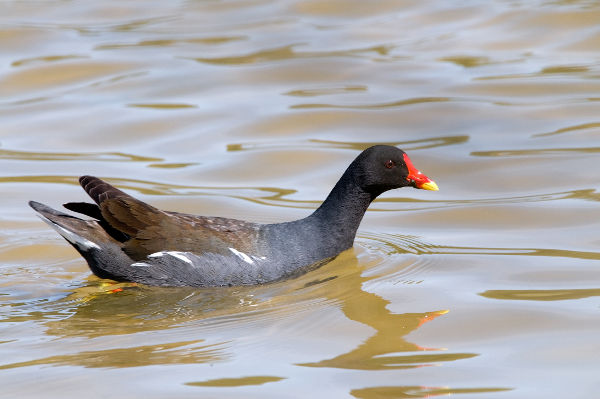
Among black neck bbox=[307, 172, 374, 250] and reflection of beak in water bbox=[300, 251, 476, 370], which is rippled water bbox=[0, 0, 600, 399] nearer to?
reflection of beak in water bbox=[300, 251, 476, 370]

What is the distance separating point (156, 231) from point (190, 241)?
0.74 feet

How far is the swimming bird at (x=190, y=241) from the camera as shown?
21.1 feet

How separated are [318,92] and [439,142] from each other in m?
1.98

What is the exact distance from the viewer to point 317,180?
8883mm

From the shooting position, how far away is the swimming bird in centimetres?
642

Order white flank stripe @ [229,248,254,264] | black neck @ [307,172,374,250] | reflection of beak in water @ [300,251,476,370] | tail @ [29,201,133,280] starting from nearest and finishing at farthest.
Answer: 1. reflection of beak in water @ [300,251,476,370]
2. white flank stripe @ [229,248,254,264]
3. tail @ [29,201,133,280]
4. black neck @ [307,172,374,250]

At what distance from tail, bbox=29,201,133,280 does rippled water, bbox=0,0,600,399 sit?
0.17 metres

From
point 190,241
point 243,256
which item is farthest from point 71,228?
point 243,256

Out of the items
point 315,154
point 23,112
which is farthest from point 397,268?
point 23,112

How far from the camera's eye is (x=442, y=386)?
4723 mm

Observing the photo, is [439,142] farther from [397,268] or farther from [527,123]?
[397,268]

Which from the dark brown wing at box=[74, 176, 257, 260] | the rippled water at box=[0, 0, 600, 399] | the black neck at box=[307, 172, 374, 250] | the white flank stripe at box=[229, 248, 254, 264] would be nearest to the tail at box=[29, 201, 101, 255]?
the dark brown wing at box=[74, 176, 257, 260]

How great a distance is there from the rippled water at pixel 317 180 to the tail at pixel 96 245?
0.56 ft

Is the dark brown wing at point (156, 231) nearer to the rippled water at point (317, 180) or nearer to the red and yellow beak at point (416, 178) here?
the rippled water at point (317, 180)
